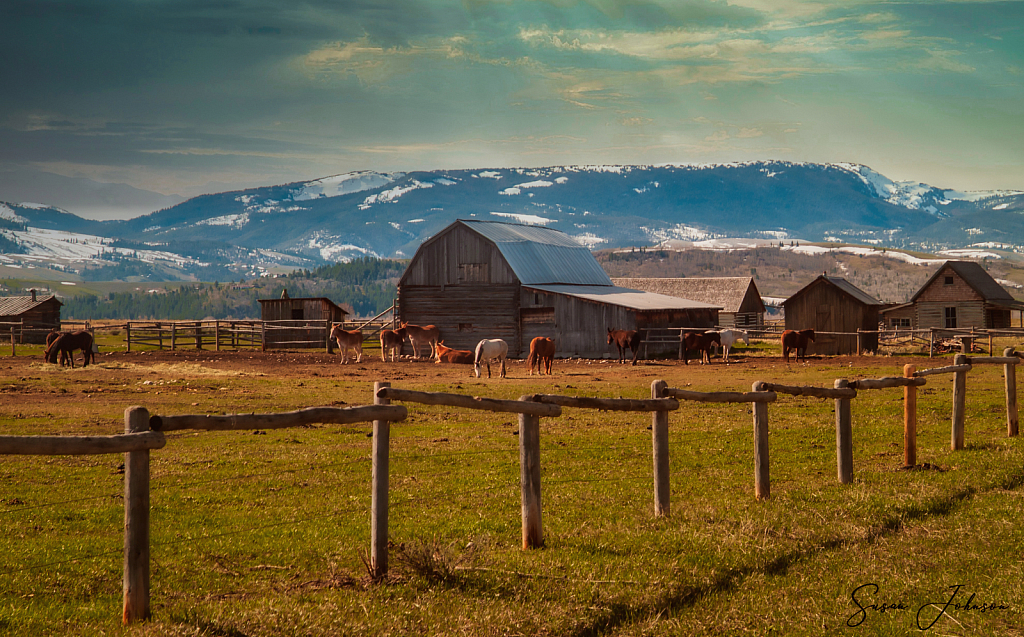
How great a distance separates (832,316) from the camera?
212ft

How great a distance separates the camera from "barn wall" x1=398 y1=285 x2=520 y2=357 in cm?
5175

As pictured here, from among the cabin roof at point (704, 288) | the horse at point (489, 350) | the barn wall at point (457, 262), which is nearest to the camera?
the horse at point (489, 350)

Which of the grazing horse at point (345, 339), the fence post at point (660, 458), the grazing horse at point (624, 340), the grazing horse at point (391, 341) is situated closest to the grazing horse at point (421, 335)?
the grazing horse at point (391, 341)

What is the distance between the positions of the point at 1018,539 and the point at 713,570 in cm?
321

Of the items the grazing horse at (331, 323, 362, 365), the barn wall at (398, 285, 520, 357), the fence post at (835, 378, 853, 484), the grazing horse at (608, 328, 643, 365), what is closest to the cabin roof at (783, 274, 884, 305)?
the grazing horse at (608, 328, 643, 365)

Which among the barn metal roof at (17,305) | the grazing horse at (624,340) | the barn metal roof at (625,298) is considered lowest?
the grazing horse at (624,340)

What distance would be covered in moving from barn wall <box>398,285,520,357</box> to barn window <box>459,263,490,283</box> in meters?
0.46

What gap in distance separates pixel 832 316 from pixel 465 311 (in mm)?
28822

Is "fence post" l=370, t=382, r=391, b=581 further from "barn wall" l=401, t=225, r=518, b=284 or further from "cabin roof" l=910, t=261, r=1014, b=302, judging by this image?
"cabin roof" l=910, t=261, r=1014, b=302

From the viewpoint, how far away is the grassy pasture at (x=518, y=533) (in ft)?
20.9

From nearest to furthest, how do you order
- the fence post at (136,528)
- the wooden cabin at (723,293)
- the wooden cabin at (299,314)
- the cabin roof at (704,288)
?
the fence post at (136,528) → the wooden cabin at (299,314) → the wooden cabin at (723,293) → the cabin roof at (704,288)

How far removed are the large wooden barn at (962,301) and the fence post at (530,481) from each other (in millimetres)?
67350

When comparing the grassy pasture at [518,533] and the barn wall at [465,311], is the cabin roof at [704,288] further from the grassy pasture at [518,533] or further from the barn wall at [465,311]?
the grassy pasture at [518,533]

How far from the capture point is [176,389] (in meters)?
27.2
